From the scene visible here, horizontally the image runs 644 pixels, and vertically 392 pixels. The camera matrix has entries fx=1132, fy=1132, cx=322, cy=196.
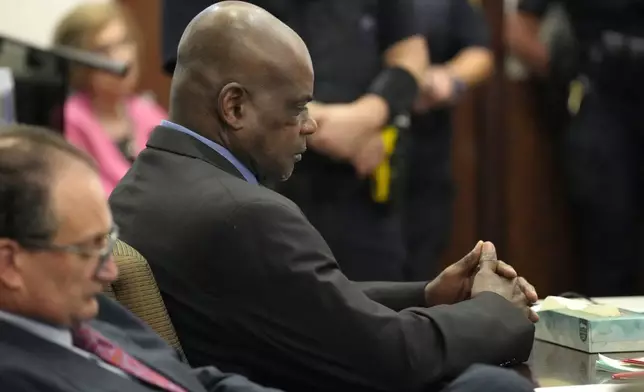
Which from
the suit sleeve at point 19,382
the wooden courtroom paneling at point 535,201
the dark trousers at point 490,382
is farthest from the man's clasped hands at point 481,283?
the wooden courtroom paneling at point 535,201

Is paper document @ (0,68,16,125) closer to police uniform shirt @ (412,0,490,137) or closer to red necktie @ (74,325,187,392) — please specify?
red necktie @ (74,325,187,392)

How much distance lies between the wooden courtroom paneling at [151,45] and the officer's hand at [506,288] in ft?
9.52

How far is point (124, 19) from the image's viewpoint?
3760 mm

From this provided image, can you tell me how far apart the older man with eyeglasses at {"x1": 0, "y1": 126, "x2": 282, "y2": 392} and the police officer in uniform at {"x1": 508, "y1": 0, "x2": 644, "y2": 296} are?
2714 mm

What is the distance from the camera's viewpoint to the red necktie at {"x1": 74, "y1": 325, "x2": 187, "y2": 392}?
1.23 meters

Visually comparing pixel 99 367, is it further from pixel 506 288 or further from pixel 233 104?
pixel 506 288

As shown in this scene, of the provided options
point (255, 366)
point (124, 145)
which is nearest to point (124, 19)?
point (124, 145)

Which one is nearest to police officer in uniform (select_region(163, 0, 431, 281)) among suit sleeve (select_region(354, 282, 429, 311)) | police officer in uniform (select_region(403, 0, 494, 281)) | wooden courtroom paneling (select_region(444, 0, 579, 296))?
police officer in uniform (select_region(403, 0, 494, 281))

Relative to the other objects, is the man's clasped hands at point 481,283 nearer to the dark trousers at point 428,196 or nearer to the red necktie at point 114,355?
the red necktie at point 114,355

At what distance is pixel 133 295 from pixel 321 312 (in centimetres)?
25

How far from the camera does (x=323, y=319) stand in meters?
1.39

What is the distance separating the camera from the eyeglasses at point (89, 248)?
1139mm

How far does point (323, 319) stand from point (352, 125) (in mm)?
1271

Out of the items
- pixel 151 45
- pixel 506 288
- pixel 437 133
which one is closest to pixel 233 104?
pixel 506 288
